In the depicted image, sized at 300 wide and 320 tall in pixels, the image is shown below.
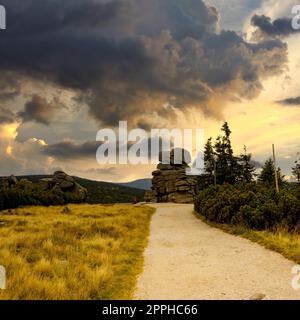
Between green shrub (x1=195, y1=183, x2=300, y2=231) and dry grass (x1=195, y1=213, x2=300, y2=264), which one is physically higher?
green shrub (x1=195, y1=183, x2=300, y2=231)

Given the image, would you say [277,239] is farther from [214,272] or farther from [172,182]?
[172,182]

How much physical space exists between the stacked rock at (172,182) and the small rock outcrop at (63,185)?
39.5 ft

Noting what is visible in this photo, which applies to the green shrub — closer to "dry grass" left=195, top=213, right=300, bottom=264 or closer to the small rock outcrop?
"dry grass" left=195, top=213, right=300, bottom=264

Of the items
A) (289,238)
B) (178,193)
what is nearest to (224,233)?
(289,238)

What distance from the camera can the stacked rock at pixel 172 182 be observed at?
215 ft

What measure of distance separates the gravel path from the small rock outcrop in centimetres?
5305

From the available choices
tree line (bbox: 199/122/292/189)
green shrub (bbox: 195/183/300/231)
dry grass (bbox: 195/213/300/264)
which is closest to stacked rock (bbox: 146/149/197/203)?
tree line (bbox: 199/122/292/189)

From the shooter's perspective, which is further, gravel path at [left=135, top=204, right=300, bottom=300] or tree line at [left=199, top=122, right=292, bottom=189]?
tree line at [left=199, top=122, right=292, bottom=189]

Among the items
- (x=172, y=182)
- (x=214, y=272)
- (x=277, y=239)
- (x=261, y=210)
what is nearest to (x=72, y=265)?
(x=214, y=272)

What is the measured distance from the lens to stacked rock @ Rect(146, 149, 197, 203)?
65.6m

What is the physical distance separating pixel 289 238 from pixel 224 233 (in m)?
5.44

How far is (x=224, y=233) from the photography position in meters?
20.5

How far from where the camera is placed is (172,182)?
67188 mm

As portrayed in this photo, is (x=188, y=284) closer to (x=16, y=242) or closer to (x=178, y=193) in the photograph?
(x=16, y=242)
